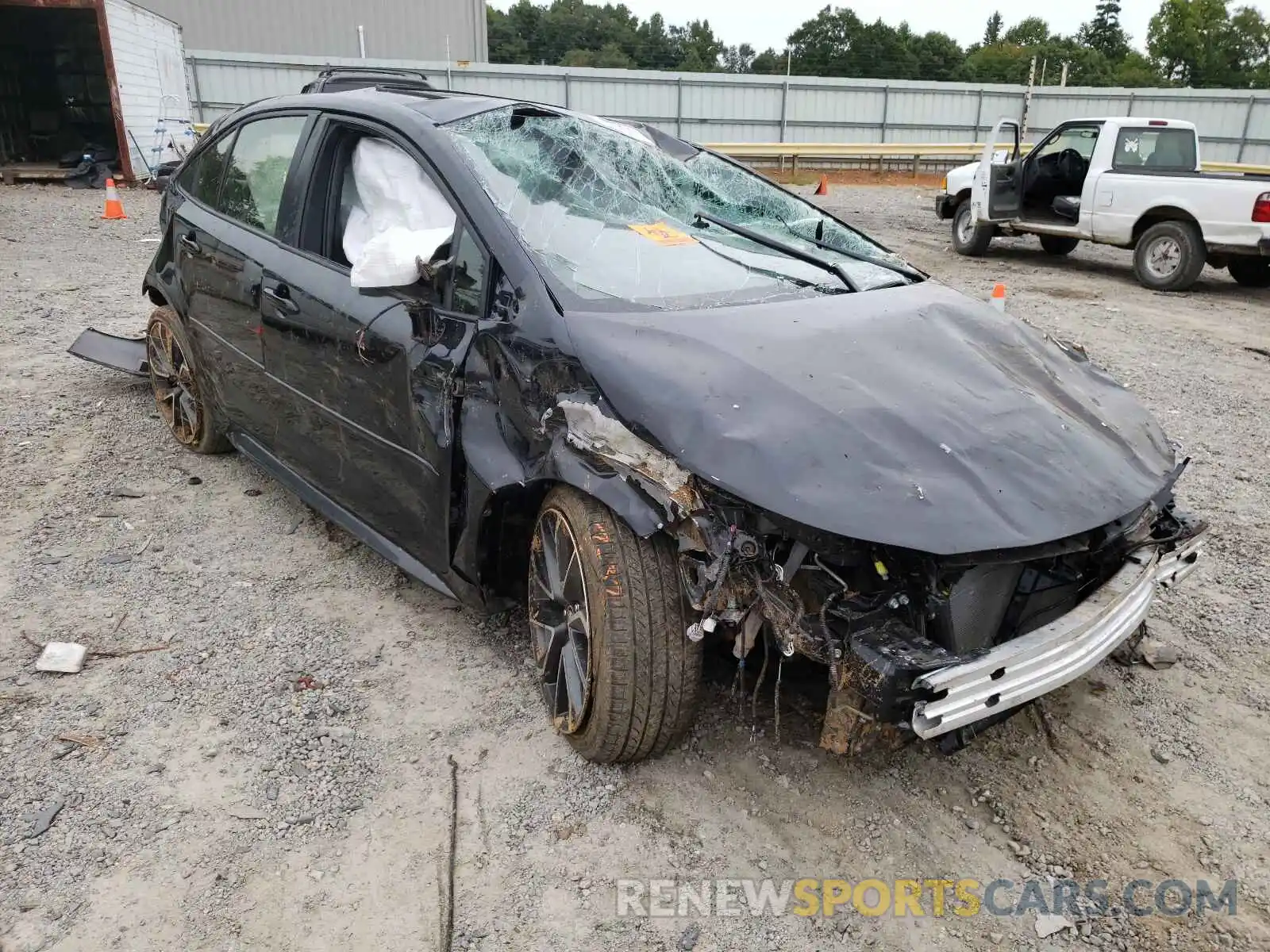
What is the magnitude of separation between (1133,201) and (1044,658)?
385 inches

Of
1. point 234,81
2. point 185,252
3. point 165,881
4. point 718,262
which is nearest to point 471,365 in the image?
point 718,262

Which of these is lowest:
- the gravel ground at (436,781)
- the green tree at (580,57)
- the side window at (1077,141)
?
the gravel ground at (436,781)

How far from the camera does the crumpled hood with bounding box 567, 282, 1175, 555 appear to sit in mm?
2033

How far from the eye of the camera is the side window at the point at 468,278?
8.48 feet

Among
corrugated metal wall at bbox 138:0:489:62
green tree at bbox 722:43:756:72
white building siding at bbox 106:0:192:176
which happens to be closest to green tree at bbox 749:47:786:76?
green tree at bbox 722:43:756:72

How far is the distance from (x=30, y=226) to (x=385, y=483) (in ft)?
34.9

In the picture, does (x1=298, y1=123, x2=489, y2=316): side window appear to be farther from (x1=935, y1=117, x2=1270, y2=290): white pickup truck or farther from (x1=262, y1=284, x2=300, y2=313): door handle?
(x1=935, y1=117, x2=1270, y2=290): white pickup truck

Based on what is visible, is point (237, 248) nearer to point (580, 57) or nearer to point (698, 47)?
point (580, 57)

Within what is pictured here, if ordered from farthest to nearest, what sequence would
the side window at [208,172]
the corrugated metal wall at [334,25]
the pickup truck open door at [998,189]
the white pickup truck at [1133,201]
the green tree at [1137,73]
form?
the green tree at [1137,73] < the corrugated metal wall at [334,25] < the pickup truck open door at [998,189] < the white pickup truck at [1133,201] < the side window at [208,172]

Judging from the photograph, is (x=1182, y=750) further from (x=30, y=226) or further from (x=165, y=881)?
(x=30, y=226)

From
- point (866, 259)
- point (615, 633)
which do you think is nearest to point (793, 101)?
point (866, 259)

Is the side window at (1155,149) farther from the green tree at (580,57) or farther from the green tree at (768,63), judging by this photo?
the green tree at (768,63)

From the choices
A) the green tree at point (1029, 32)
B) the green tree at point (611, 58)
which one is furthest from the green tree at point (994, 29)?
the green tree at point (611, 58)

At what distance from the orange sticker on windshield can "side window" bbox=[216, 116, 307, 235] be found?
Answer: 1400 millimetres
